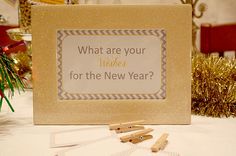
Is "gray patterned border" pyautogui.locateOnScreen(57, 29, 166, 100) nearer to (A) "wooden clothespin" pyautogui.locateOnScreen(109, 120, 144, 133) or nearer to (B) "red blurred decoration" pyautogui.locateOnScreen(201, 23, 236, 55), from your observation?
(A) "wooden clothespin" pyautogui.locateOnScreen(109, 120, 144, 133)

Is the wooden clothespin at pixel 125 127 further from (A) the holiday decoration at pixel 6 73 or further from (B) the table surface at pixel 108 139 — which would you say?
(A) the holiday decoration at pixel 6 73

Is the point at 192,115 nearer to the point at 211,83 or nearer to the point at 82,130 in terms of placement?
the point at 211,83

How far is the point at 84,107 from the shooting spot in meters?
0.70

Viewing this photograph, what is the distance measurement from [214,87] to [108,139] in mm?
237

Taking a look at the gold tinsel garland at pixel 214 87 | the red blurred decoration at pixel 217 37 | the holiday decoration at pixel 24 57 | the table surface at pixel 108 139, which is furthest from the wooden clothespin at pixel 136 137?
the red blurred decoration at pixel 217 37

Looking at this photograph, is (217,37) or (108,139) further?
(217,37)

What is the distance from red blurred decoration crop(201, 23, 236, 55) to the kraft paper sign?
115 cm

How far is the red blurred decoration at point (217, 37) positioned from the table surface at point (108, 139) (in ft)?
3.61

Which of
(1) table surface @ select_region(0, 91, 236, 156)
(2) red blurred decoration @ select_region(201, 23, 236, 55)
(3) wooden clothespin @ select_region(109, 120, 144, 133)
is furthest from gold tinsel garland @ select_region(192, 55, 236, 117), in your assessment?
(2) red blurred decoration @ select_region(201, 23, 236, 55)

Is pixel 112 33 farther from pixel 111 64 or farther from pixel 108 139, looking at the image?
pixel 108 139

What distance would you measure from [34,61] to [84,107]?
0.12 meters

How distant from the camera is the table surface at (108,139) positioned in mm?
582

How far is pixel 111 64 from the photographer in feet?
2.30

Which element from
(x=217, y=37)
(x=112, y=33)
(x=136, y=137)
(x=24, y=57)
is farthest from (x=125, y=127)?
(x=217, y=37)
